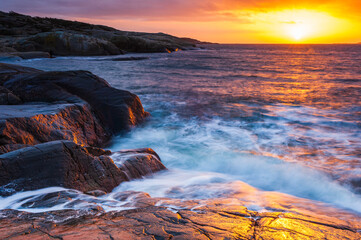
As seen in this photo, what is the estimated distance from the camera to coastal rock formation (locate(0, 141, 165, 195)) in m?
3.60

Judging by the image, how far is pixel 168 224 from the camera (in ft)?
8.96

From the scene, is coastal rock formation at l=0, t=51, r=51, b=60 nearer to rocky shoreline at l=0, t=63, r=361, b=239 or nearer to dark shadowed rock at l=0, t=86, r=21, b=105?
dark shadowed rock at l=0, t=86, r=21, b=105

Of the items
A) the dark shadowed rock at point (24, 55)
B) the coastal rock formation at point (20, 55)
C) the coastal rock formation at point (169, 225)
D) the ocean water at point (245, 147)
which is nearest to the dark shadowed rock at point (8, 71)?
the ocean water at point (245, 147)

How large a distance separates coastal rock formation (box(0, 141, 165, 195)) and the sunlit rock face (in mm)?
436

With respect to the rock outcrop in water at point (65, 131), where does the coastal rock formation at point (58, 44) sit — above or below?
above

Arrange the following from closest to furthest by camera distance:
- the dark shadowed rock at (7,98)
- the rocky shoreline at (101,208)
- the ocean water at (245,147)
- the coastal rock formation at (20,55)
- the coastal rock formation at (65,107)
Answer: the rocky shoreline at (101,208) → the ocean water at (245,147) → the coastal rock formation at (65,107) → the dark shadowed rock at (7,98) → the coastal rock formation at (20,55)

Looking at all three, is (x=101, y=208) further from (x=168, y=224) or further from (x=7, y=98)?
(x=7, y=98)

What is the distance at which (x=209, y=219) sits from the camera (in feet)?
9.71

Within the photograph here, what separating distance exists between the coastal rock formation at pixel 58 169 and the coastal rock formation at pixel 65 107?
4.34 ft

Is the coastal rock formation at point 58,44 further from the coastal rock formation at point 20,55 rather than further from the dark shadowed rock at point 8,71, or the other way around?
the dark shadowed rock at point 8,71

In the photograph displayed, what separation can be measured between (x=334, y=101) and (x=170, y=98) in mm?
8070

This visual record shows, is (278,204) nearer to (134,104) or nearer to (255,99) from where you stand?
(134,104)

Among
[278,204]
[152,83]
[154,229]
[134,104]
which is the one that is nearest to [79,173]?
[154,229]

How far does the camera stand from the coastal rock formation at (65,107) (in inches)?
214
